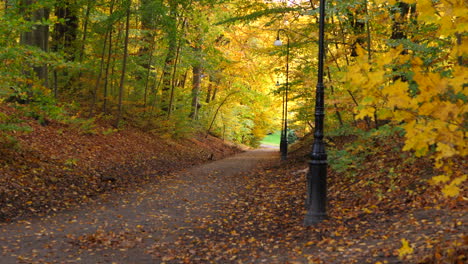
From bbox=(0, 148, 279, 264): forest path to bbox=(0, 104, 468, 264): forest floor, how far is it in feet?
0.07

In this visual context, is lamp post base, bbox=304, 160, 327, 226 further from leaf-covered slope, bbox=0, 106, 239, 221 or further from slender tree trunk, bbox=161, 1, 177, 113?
slender tree trunk, bbox=161, 1, 177, 113

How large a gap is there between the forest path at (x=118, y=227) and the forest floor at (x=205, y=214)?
0.8 inches

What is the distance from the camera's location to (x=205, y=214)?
973 centimetres

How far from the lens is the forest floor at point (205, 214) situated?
615 cm

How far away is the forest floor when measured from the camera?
6148 millimetres

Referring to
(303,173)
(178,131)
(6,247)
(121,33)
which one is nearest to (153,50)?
(121,33)

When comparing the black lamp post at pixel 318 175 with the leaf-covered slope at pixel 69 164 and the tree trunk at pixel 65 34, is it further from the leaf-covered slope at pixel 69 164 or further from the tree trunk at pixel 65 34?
the tree trunk at pixel 65 34

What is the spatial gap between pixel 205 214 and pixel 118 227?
2160 millimetres

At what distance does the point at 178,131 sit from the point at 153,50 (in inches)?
194

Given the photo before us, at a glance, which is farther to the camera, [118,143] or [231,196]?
[118,143]

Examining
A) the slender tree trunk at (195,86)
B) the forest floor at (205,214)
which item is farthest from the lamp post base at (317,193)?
the slender tree trunk at (195,86)

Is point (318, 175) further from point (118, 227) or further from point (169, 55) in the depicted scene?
point (169, 55)

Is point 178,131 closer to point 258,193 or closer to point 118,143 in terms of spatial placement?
point 118,143

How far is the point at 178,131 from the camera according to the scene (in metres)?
23.7
